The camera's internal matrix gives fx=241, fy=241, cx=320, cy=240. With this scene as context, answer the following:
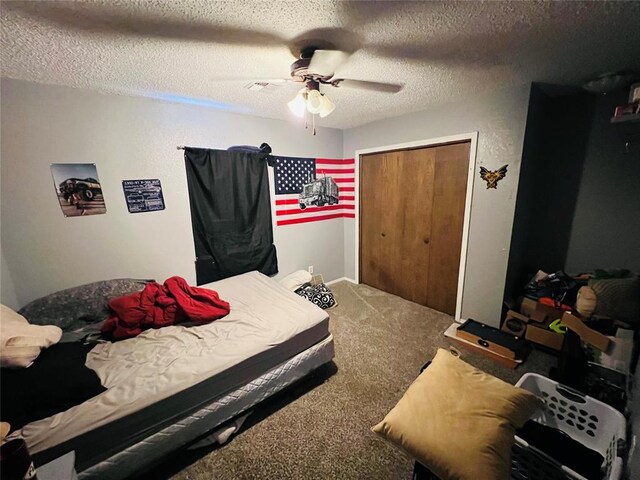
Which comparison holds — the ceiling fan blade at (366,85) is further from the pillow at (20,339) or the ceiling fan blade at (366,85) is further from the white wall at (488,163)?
the pillow at (20,339)

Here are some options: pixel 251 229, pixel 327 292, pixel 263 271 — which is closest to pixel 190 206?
pixel 251 229

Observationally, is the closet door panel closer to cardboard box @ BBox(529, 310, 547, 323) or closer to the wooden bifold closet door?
the wooden bifold closet door

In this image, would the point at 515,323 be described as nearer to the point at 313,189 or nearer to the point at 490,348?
the point at 490,348

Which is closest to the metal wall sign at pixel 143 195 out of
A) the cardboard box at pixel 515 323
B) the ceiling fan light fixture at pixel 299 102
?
the ceiling fan light fixture at pixel 299 102

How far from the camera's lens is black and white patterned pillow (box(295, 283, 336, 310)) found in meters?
3.08

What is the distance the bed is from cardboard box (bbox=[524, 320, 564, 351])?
1.89m

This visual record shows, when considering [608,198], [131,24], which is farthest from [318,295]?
[608,198]

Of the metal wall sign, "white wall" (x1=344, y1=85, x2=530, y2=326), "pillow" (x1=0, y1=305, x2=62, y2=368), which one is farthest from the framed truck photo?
"white wall" (x1=344, y1=85, x2=530, y2=326)

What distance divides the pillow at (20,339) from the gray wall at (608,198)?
14.2 ft

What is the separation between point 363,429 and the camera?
5.17 ft

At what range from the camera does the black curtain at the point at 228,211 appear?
2.53m

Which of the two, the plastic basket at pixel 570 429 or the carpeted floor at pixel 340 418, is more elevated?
the plastic basket at pixel 570 429

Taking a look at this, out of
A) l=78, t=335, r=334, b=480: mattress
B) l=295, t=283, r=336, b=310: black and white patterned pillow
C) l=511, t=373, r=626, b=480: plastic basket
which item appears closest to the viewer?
l=511, t=373, r=626, b=480: plastic basket

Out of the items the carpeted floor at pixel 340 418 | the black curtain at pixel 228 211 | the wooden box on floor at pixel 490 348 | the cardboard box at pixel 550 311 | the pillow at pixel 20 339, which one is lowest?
the carpeted floor at pixel 340 418
